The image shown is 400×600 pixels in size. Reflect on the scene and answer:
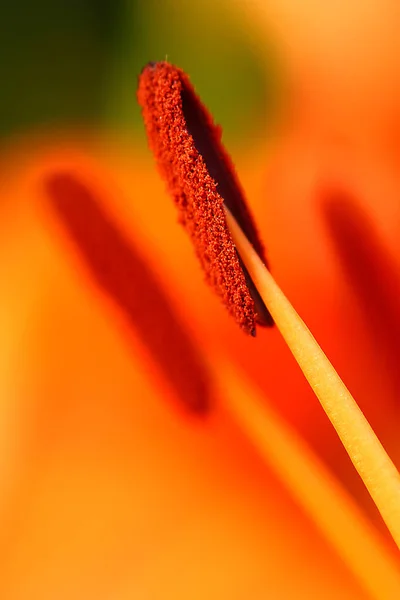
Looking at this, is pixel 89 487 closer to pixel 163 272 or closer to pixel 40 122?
pixel 163 272

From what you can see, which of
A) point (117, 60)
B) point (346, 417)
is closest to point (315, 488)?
point (346, 417)

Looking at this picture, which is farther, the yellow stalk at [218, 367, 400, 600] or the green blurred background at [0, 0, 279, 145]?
the green blurred background at [0, 0, 279, 145]

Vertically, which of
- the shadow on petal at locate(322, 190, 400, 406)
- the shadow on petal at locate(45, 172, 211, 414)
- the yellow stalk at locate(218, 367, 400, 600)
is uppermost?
the shadow on petal at locate(45, 172, 211, 414)

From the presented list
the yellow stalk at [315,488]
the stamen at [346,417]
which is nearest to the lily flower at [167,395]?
the yellow stalk at [315,488]

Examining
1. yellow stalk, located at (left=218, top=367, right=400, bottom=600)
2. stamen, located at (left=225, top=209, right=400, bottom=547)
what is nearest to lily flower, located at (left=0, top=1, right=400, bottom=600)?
yellow stalk, located at (left=218, top=367, right=400, bottom=600)

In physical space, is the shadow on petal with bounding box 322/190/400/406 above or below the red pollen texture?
below

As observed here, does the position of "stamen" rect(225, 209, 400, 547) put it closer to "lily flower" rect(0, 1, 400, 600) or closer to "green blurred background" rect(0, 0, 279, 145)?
"lily flower" rect(0, 1, 400, 600)
